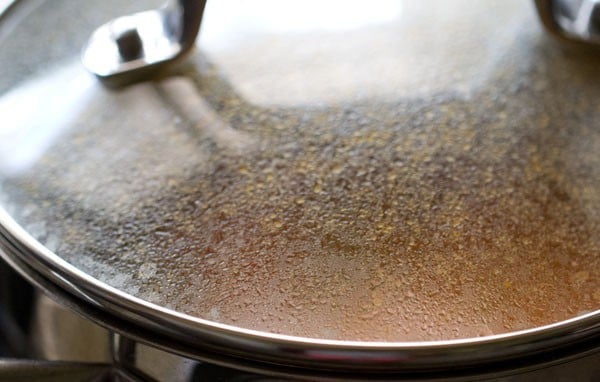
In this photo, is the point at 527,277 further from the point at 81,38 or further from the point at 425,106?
the point at 81,38

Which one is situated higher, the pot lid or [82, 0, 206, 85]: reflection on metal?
[82, 0, 206, 85]: reflection on metal

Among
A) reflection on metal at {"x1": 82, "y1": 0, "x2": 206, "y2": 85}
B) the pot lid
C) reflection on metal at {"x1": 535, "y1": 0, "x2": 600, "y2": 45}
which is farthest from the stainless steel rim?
reflection on metal at {"x1": 535, "y1": 0, "x2": 600, "y2": 45}

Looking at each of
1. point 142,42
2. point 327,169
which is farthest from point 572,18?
point 142,42

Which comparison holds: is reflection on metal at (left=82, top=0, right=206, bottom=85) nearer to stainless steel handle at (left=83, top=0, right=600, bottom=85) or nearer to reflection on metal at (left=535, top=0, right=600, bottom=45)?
stainless steel handle at (left=83, top=0, right=600, bottom=85)

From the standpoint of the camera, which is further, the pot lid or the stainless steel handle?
the stainless steel handle

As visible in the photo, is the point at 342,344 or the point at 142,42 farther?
the point at 142,42

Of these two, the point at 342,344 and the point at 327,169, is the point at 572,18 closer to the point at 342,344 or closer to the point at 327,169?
the point at 327,169

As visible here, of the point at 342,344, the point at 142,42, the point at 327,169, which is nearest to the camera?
the point at 342,344

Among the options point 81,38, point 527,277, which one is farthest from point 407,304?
point 81,38
